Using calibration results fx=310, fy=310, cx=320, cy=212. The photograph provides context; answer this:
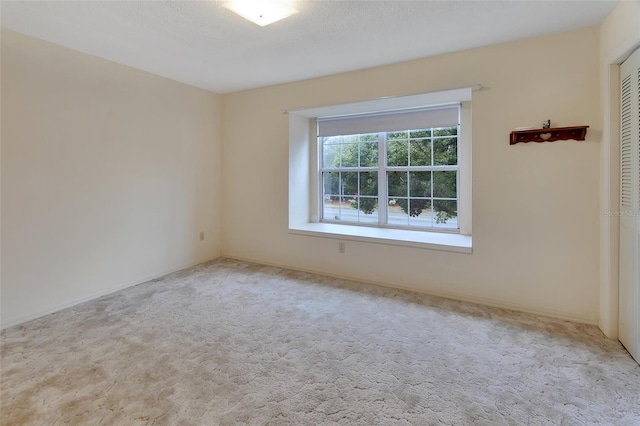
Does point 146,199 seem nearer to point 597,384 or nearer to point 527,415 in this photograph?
point 527,415

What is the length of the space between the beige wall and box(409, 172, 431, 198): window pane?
846 mm

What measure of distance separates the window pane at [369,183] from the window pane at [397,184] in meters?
0.17

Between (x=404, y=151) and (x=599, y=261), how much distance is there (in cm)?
215

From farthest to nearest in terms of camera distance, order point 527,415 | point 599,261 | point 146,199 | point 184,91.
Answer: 1. point 184,91
2. point 146,199
3. point 599,261
4. point 527,415

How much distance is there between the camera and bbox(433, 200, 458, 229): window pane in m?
3.60

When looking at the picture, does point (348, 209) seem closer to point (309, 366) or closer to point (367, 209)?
point (367, 209)

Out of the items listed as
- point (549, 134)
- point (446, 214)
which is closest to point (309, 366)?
point (446, 214)

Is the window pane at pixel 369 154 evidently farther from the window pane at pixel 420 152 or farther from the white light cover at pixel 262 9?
the white light cover at pixel 262 9

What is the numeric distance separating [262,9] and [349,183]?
247 cm

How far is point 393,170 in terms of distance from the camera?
389 cm

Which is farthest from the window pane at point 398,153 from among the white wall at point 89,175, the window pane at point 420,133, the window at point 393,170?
the white wall at point 89,175

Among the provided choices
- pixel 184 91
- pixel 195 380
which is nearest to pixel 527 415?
pixel 195 380

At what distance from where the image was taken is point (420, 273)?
318 centimetres

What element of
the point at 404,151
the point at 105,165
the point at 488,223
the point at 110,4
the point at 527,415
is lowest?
the point at 527,415
